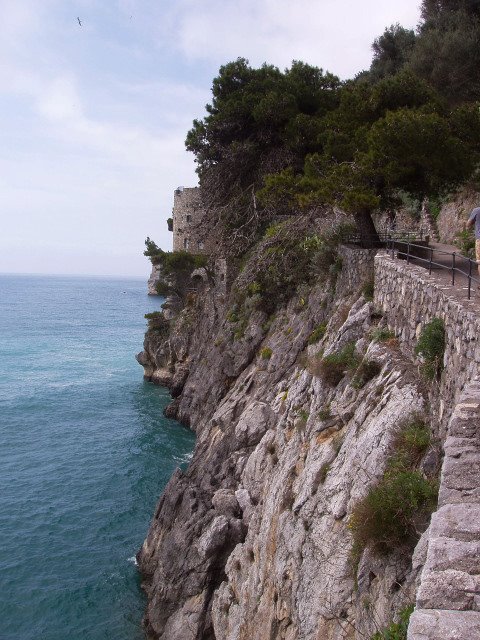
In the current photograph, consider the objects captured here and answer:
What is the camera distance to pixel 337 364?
547 inches

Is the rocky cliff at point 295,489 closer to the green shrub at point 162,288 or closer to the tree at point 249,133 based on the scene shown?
the tree at point 249,133

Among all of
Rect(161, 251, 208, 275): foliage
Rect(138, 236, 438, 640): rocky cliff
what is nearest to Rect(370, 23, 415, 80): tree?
Rect(161, 251, 208, 275): foliage

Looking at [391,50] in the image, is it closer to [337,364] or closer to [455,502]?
[337,364]

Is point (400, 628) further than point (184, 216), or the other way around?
point (184, 216)

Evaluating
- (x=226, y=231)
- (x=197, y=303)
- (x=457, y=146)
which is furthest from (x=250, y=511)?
(x=197, y=303)

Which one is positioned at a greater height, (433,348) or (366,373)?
(433,348)

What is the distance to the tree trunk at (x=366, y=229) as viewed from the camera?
58.9 ft

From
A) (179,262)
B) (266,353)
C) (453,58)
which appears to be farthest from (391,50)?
(266,353)

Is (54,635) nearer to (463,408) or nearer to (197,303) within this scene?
(463,408)

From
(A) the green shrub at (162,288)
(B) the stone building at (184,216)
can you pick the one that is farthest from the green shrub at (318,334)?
(B) the stone building at (184,216)

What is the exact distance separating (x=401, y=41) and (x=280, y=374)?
3976 centimetres

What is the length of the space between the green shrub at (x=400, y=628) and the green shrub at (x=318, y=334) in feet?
41.1

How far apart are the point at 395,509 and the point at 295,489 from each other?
198 inches

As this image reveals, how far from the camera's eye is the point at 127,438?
3341 centimetres
